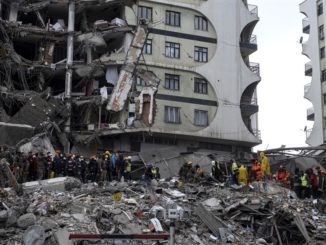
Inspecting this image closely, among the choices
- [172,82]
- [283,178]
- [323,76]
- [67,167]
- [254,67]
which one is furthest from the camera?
[323,76]

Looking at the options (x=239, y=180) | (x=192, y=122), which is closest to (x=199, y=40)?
(x=192, y=122)

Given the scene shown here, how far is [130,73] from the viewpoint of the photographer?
41125 millimetres

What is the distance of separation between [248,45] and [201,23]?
4.50 m

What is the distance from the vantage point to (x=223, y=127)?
4550cm

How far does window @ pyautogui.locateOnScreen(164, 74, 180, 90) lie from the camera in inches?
1747

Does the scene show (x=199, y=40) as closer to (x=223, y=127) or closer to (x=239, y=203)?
(x=223, y=127)

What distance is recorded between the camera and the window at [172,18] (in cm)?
4544

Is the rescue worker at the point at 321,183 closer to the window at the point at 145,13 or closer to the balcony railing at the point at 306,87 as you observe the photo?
the window at the point at 145,13

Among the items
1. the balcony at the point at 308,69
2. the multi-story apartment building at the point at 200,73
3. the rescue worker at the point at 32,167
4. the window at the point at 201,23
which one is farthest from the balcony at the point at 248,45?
the rescue worker at the point at 32,167

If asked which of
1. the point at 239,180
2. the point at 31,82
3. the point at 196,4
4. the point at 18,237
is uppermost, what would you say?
the point at 196,4

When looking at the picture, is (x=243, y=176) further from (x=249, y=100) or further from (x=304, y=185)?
(x=249, y=100)

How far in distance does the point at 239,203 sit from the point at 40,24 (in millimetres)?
24206

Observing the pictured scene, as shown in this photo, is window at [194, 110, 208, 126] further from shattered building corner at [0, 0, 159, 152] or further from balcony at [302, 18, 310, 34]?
balcony at [302, 18, 310, 34]

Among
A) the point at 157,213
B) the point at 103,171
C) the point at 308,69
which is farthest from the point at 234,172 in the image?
the point at 308,69
